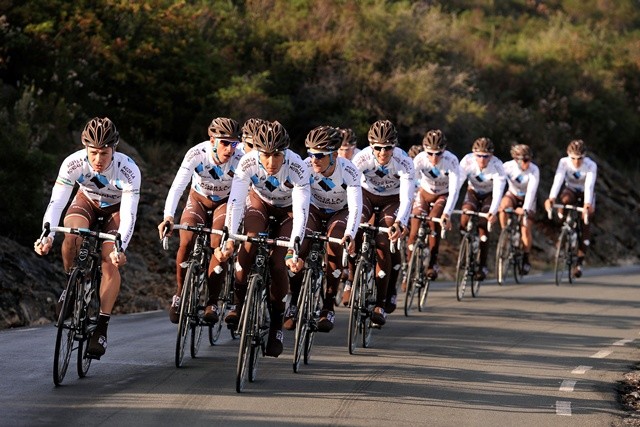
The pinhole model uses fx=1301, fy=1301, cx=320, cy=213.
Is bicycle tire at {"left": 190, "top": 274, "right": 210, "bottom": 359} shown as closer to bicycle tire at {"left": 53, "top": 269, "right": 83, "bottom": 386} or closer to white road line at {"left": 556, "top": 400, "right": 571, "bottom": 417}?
bicycle tire at {"left": 53, "top": 269, "right": 83, "bottom": 386}

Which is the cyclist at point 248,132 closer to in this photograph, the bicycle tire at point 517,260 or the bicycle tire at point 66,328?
the bicycle tire at point 66,328

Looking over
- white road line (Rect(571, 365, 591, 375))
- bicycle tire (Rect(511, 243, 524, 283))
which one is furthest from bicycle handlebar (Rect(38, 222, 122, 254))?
bicycle tire (Rect(511, 243, 524, 283))

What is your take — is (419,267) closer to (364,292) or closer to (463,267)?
(463,267)

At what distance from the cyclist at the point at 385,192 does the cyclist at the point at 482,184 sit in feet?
14.7

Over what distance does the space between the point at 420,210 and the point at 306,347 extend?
6236mm

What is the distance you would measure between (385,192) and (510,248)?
23.8 ft

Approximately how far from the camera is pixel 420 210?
18.1m

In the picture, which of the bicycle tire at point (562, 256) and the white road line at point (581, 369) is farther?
the bicycle tire at point (562, 256)

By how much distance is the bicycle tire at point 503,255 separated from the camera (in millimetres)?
21672

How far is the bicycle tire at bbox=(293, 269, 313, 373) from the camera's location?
1167cm

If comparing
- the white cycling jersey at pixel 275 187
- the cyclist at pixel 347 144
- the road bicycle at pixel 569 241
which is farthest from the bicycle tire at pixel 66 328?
the road bicycle at pixel 569 241

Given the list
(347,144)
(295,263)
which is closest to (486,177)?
(347,144)

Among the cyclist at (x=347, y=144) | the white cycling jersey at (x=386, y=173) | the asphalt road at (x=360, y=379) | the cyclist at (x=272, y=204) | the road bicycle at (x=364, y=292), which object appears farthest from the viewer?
the cyclist at (x=347, y=144)

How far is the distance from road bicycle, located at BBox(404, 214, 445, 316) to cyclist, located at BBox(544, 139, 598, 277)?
4466 mm
